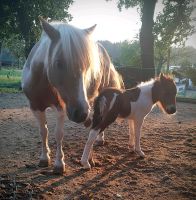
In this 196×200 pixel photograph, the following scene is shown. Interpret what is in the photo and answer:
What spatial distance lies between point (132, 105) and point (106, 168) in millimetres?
1427

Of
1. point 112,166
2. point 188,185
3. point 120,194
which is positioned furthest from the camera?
point 112,166

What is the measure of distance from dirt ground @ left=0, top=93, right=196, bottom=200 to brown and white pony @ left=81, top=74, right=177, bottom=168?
0.41m

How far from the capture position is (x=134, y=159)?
17.9 feet

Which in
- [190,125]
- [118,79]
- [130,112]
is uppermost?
[118,79]

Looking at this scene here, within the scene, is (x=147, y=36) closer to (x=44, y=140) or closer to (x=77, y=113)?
(x=44, y=140)

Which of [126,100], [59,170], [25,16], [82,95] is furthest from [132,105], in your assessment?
[25,16]

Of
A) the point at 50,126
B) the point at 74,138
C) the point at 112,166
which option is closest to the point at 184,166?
the point at 112,166

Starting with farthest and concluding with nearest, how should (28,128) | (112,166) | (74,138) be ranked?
(28,128) → (74,138) → (112,166)

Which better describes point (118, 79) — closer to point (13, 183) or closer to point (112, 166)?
point (112, 166)

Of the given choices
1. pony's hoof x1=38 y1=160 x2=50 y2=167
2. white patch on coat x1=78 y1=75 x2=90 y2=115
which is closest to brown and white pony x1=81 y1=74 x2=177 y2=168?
pony's hoof x1=38 y1=160 x2=50 y2=167

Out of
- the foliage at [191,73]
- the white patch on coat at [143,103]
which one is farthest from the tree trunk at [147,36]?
the white patch on coat at [143,103]

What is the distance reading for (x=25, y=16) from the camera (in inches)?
803

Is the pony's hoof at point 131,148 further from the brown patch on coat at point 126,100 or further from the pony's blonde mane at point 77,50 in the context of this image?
the pony's blonde mane at point 77,50

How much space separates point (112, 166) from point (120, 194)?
1.19m
